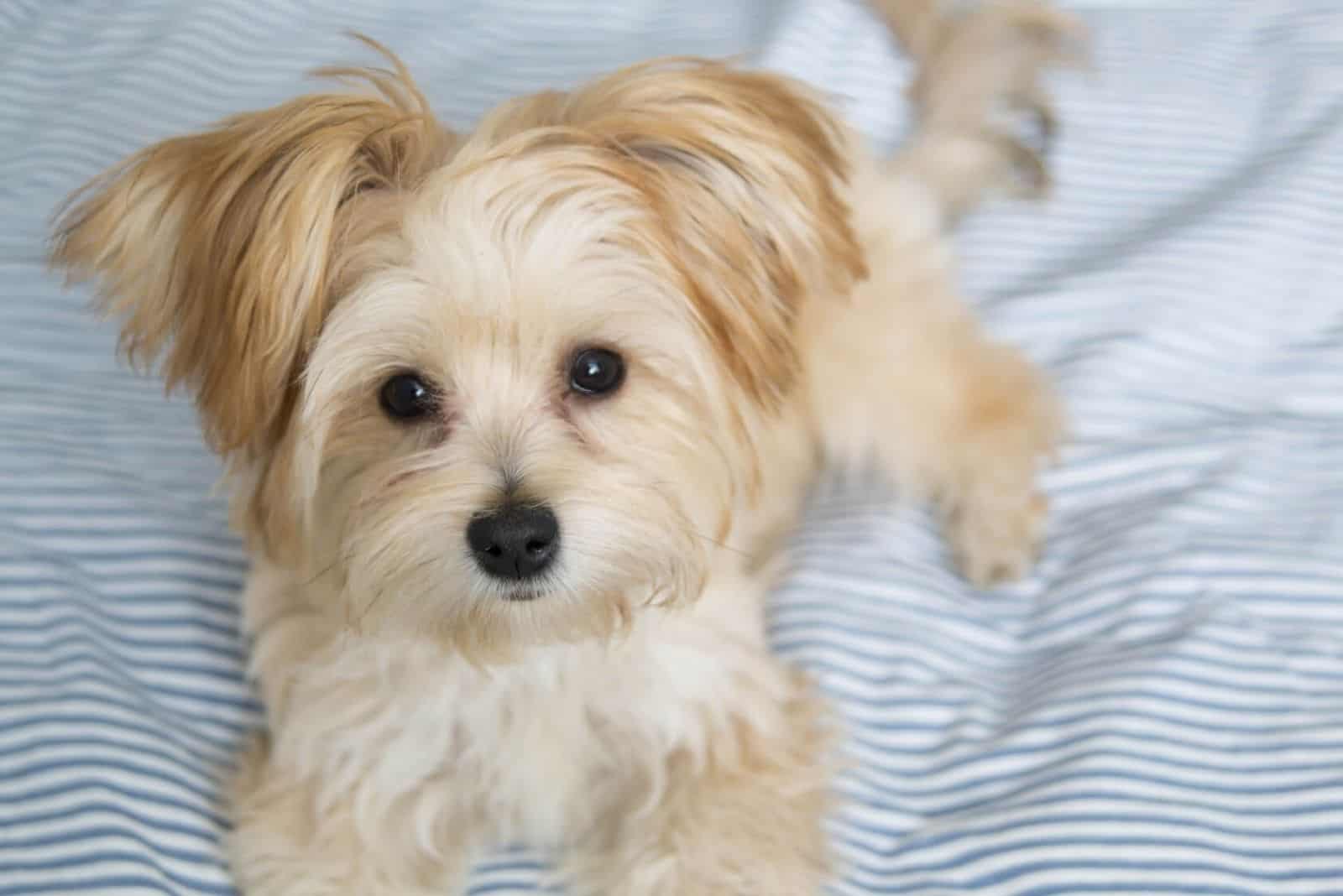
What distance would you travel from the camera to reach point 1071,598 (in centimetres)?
223

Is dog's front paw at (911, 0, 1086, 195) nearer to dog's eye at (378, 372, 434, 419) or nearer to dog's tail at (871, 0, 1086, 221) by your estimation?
dog's tail at (871, 0, 1086, 221)

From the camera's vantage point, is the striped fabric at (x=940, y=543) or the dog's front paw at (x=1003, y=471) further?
the dog's front paw at (x=1003, y=471)

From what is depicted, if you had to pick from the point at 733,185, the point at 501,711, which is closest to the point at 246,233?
the point at 733,185

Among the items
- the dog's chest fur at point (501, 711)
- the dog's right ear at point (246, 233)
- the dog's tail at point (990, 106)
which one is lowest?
the dog's chest fur at point (501, 711)

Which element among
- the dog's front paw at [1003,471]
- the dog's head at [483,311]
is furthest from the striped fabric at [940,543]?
the dog's head at [483,311]

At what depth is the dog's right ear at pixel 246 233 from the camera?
1.48 meters

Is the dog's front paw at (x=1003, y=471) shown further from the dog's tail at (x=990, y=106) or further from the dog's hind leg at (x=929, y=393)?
the dog's tail at (x=990, y=106)

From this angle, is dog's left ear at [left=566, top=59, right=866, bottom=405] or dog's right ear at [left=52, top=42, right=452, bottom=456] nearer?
dog's right ear at [left=52, top=42, right=452, bottom=456]

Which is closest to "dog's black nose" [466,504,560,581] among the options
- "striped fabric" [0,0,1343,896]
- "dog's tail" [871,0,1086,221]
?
"striped fabric" [0,0,1343,896]

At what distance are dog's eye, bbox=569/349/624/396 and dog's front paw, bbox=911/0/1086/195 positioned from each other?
1.43 metres

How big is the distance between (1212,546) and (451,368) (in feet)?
4.39

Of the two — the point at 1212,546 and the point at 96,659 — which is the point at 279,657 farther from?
the point at 1212,546

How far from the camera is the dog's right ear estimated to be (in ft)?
4.86

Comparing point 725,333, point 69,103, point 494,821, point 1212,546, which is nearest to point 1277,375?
point 1212,546
